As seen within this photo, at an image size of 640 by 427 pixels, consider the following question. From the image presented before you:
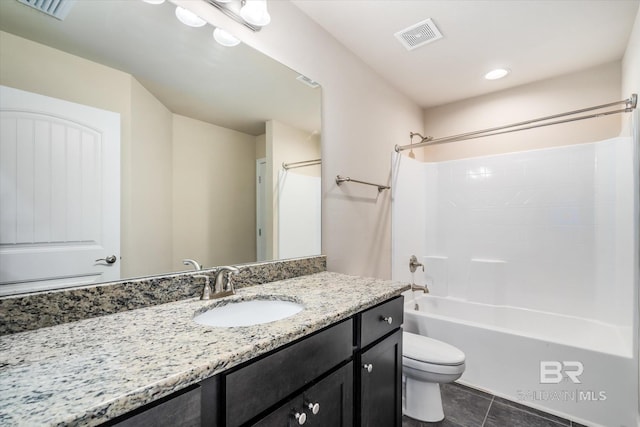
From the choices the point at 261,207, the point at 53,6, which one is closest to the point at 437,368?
the point at 261,207

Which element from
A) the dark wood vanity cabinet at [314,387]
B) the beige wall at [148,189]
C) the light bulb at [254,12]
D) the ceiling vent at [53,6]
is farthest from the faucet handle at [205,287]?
the light bulb at [254,12]

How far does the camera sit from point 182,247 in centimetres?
117

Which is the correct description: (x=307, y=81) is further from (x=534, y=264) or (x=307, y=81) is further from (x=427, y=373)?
(x=534, y=264)

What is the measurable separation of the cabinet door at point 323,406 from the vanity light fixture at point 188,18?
143 centimetres

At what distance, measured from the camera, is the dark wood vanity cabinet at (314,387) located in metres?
0.60

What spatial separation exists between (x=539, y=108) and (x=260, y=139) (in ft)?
8.18

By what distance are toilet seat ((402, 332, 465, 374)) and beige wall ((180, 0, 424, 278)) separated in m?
0.58

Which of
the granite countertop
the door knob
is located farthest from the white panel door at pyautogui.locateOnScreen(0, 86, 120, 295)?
the granite countertop

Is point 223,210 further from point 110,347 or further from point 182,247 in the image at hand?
point 110,347

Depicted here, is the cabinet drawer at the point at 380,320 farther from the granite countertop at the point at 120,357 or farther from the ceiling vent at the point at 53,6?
the ceiling vent at the point at 53,6

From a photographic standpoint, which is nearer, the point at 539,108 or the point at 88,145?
the point at 88,145

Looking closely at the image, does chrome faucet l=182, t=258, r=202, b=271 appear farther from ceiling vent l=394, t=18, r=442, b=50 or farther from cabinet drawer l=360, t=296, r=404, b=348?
ceiling vent l=394, t=18, r=442, b=50

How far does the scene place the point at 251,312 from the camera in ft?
3.80

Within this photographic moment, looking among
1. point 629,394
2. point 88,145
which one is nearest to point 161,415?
point 88,145
